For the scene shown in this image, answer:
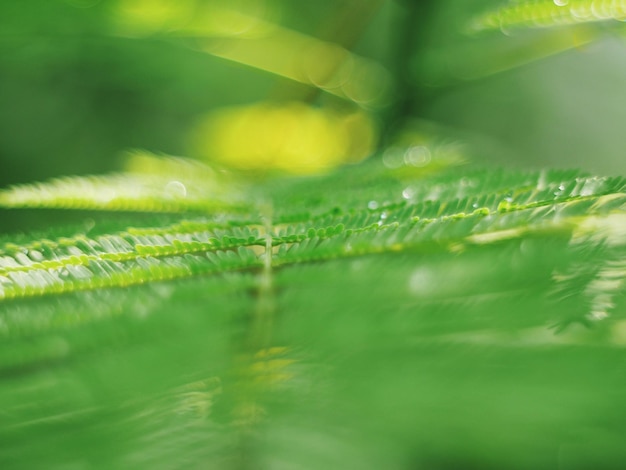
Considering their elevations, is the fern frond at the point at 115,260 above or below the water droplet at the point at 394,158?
below

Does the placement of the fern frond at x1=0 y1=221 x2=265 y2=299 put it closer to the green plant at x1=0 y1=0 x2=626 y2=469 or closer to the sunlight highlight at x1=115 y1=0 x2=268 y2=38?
the green plant at x1=0 y1=0 x2=626 y2=469

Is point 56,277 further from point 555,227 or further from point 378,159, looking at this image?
point 378,159

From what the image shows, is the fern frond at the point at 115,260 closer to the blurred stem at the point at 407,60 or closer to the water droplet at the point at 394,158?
the water droplet at the point at 394,158

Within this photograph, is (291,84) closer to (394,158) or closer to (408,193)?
(394,158)

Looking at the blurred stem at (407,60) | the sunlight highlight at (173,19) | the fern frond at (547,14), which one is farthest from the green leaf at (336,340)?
the blurred stem at (407,60)

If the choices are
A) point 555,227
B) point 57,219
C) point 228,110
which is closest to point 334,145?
point 228,110

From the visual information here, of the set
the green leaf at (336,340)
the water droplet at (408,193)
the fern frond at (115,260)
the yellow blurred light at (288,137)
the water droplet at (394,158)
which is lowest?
the green leaf at (336,340)
